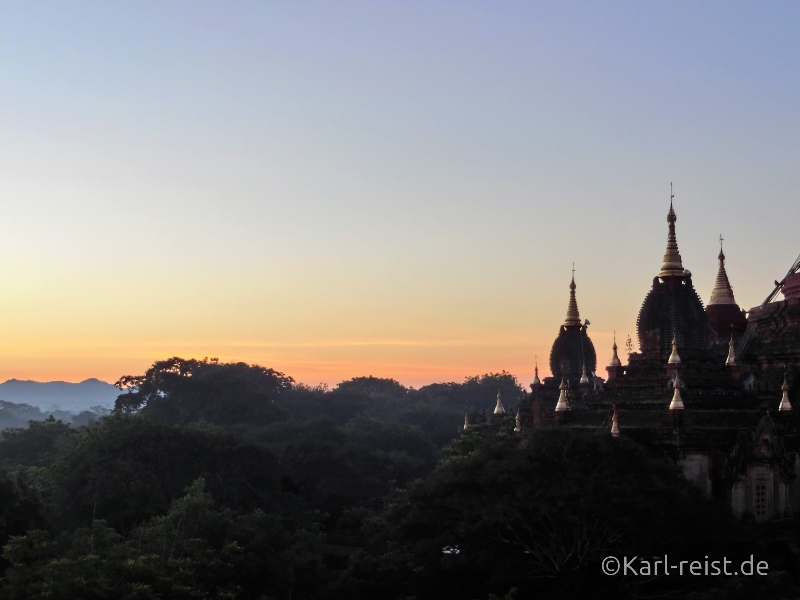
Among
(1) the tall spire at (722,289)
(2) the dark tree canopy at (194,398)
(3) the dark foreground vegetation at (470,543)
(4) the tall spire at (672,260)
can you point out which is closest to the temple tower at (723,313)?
(1) the tall spire at (722,289)

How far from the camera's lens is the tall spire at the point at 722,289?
61250 millimetres

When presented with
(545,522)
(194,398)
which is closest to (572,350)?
(545,522)

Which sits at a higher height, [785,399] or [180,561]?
[785,399]

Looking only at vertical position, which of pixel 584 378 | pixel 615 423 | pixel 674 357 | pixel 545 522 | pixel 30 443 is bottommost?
pixel 30 443

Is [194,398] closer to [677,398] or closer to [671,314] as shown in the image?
[671,314]

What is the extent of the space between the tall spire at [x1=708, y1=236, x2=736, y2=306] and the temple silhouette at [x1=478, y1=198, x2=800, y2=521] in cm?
1179

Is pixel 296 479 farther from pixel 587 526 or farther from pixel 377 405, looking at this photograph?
pixel 377 405

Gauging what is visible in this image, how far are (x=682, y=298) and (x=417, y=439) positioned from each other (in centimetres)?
4144

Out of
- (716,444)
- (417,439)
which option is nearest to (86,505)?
(716,444)

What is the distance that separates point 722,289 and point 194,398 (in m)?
46.6

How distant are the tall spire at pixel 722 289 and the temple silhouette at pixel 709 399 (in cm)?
1179

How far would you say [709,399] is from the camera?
36.4m

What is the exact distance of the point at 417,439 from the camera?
80125 mm

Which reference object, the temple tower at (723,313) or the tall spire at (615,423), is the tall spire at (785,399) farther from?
the temple tower at (723,313)
